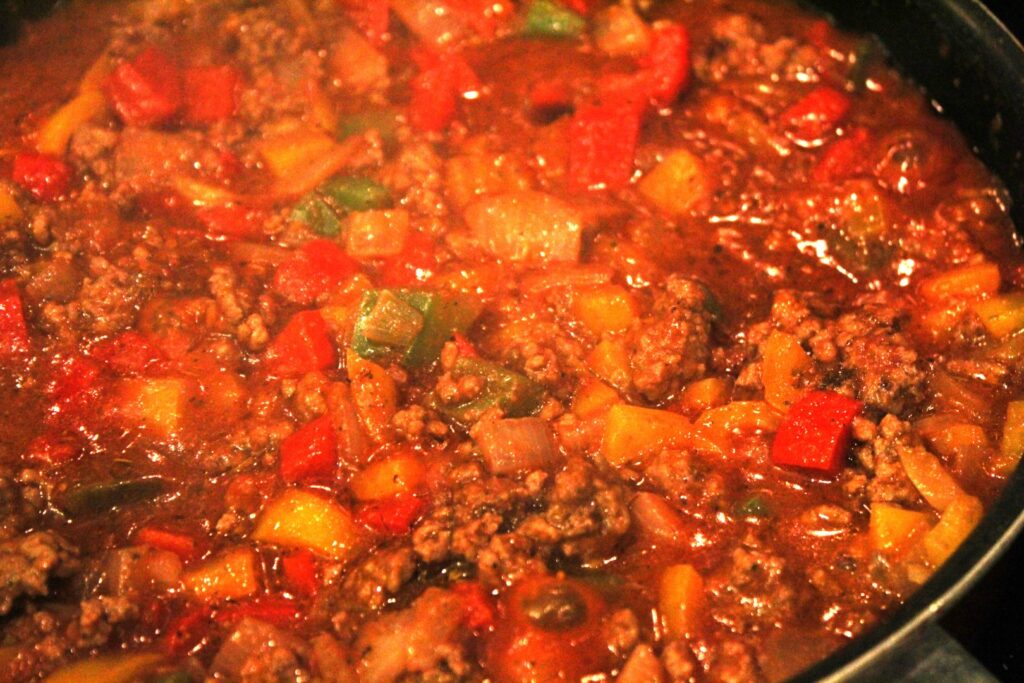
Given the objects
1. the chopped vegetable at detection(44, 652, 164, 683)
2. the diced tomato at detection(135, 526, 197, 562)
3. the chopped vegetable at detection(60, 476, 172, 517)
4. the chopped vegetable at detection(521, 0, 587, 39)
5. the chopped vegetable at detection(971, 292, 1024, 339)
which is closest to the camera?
the chopped vegetable at detection(44, 652, 164, 683)

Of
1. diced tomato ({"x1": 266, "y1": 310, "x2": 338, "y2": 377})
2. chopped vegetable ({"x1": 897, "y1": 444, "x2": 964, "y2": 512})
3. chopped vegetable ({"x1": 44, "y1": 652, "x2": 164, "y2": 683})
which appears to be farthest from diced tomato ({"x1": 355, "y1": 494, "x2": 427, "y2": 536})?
chopped vegetable ({"x1": 897, "y1": 444, "x2": 964, "y2": 512})

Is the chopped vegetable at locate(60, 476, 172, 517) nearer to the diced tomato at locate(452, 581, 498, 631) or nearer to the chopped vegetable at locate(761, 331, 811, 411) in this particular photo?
the diced tomato at locate(452, 581, 498, 631)

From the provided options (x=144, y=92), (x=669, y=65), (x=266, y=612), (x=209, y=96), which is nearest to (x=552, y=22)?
(x=669, y=65)

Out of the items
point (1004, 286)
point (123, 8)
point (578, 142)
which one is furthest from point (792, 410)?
point (123, 8)

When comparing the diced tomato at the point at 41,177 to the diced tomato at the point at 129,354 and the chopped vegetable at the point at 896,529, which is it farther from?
the chopped vegetable at the point at 896,529

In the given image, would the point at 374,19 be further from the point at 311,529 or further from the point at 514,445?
the point at 311,529

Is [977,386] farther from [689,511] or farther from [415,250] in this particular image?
[415,250]
